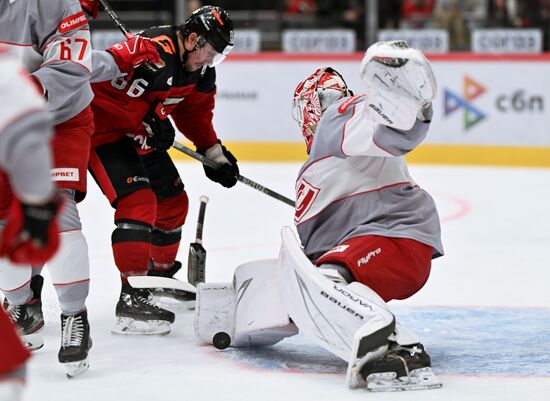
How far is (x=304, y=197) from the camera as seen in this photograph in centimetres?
304

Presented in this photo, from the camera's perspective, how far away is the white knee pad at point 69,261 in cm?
279

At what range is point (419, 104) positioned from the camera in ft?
8.11

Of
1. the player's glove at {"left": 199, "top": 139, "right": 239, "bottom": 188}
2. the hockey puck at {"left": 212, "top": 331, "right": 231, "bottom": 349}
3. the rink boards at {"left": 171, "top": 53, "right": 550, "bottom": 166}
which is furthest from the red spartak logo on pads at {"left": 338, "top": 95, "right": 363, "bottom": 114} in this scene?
the rink boards at {"left": 171, "top": 53, "right": 550, "bottom": 166}

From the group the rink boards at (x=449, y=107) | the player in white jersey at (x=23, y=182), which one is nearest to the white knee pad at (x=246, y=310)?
the player in white jersey at (x=23, y=182)

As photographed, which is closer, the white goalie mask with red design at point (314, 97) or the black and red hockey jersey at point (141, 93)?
the white goalie mask with red design at point (314, 97)

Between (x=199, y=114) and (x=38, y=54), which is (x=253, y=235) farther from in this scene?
(x=38, y=54)

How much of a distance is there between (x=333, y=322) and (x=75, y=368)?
0.64 metres

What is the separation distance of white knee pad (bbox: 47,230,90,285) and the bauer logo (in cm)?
59

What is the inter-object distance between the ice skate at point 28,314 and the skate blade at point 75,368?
0.34 meters

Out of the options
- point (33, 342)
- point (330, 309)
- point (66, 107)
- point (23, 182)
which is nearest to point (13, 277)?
point (33, 342)

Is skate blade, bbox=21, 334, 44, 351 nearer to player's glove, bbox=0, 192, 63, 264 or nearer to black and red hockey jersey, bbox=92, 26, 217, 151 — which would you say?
black and red hockey jersey, bbox=92, 26, 217, 151

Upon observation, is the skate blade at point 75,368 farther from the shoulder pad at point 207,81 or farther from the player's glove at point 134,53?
the shoulder pad at point 207,81

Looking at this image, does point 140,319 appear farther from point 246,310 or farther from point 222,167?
point 222,167

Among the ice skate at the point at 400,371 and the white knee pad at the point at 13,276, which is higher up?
the white knee pad at the point at 13,276
